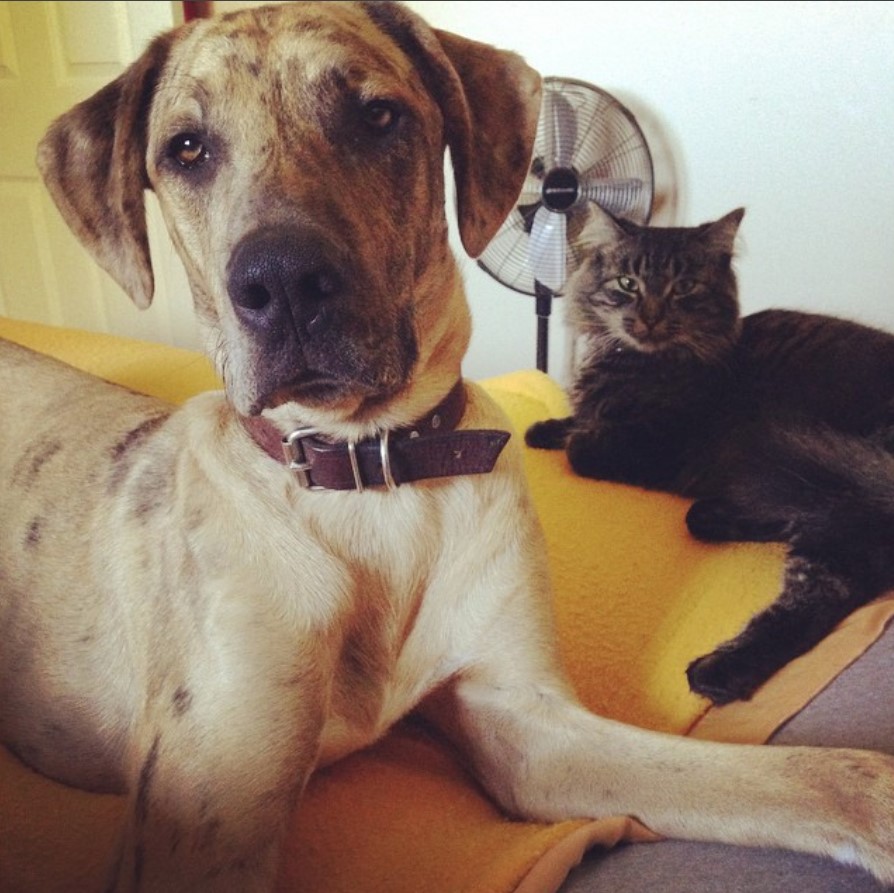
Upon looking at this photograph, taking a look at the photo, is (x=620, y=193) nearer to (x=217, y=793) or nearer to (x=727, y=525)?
(x=727, y=525)

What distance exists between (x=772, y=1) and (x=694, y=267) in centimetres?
112

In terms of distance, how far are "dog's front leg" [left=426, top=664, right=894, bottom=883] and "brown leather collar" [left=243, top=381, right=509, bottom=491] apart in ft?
1.06

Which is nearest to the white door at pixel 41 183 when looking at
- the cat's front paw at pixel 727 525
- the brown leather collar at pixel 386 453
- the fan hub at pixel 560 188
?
the fan hub at pixel 560 188

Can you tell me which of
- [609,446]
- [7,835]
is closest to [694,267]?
[609,446]

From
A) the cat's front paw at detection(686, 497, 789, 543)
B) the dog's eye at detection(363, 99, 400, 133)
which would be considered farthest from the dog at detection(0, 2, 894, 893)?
the cat's front paw at detection(686, 497, 789, 543)

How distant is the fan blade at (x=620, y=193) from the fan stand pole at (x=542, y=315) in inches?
14.2

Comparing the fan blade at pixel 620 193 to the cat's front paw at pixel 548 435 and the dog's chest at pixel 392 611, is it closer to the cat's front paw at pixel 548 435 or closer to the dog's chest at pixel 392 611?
the cat's front paw at pixel 548 435

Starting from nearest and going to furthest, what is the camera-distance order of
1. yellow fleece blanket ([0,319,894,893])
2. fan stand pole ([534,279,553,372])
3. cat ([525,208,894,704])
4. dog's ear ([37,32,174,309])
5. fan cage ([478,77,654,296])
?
yellow fleece blanket ([0,319,894,893]) < dog's ear ([37,32,174,309]) < cat ([525,208,894,704]) < fan cage ([478,77,654,296]) < fan stand pole ([534,279,553,372])

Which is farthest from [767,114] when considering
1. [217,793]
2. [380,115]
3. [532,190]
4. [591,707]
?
[217,793]

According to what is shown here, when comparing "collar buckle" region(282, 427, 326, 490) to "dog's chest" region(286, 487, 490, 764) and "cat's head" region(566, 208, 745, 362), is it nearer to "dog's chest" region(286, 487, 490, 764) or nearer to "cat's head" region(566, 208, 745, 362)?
"dog's chest" region(286, 487, 490, 764)

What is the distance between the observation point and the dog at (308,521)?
1.10 m

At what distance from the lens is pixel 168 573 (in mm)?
1294

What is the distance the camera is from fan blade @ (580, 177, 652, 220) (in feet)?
9.89

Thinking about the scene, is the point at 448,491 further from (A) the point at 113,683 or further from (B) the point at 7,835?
(B) the point at 7,835
